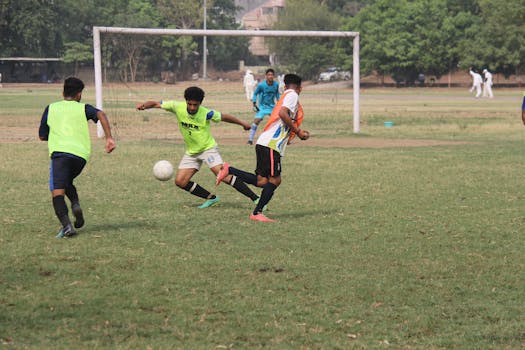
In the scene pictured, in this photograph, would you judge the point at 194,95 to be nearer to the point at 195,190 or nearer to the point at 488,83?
the point at 195,190

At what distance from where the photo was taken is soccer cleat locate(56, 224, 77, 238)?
873cm

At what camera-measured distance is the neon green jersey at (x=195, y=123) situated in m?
10.6

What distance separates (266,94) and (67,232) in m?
11.5

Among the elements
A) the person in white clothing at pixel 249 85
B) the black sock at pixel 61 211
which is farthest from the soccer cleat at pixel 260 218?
the person in white clothing at pixel 249 85

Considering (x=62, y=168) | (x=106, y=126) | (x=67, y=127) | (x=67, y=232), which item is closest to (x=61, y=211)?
(x=67, y=232)

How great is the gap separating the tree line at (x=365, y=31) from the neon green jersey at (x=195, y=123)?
169 ft

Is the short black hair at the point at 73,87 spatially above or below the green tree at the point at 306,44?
below

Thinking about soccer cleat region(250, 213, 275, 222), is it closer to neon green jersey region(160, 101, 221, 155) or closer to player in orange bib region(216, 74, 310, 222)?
player in orange bib region(216, 74, 310, 222)

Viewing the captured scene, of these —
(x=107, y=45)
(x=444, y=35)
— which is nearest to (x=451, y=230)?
(x=107, y=45)

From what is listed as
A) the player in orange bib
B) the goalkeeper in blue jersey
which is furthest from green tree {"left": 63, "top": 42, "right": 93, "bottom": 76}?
the player in orange bib

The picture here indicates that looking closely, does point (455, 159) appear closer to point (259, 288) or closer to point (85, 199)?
point (85, 199)

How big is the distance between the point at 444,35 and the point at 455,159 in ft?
199

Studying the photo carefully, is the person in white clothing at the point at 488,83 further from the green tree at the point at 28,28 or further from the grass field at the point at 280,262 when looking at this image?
the green tree at the point at 28,28

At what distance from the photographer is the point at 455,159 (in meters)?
17.4
